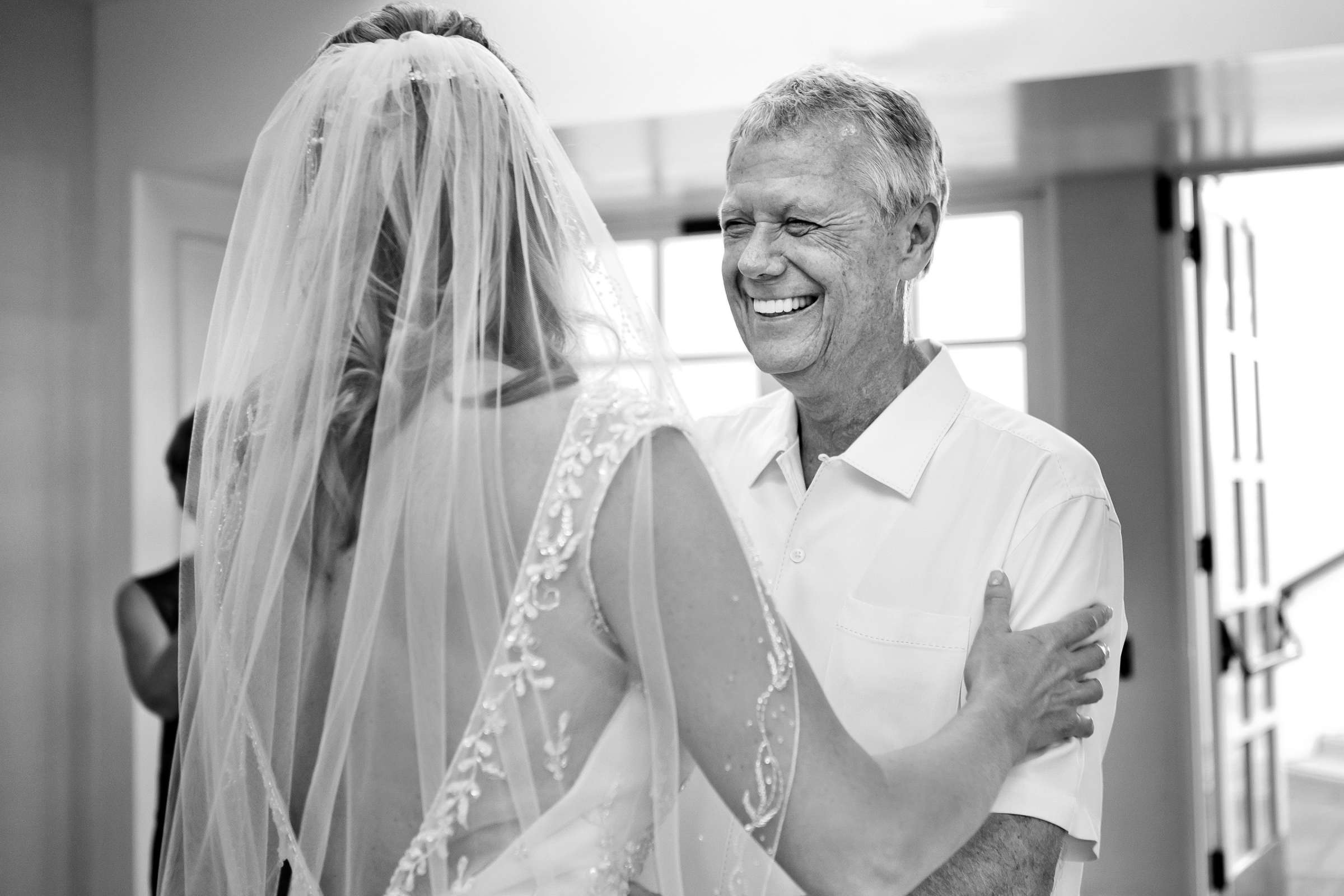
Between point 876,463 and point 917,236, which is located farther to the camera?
point 917,236

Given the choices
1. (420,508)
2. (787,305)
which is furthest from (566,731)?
(787,305)

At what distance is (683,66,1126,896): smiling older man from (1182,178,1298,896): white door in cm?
271

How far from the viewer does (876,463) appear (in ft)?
5.52

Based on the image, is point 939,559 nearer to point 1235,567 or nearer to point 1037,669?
point 1037,669

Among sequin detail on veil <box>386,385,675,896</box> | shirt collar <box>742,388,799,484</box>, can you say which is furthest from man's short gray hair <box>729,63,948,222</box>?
sequin detail on veil <box>386,385,675,896</box>

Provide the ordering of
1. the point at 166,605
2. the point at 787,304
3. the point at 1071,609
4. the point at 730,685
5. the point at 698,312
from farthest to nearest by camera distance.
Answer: the point at 698,312
the point at 166,605
the point at 787,304
the point at 1071,609
the point at 730,685

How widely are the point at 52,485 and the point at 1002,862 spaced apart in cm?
342

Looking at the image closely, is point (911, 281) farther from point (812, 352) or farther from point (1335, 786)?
point (1335, 786)

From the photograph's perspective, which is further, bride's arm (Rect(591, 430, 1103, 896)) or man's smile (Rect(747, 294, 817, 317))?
man's smile (Rect(747, 294, 817, 317))

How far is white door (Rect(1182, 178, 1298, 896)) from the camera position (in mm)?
4133

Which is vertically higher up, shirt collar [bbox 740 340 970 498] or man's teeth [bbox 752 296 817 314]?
man's teeth [bbox 752 296 817 314]

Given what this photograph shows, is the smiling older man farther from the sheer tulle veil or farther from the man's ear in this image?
the sheer tulle veil

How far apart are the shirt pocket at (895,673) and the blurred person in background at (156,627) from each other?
1.91 meters

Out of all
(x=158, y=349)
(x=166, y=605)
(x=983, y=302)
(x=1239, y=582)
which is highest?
(x=983, y=302)
